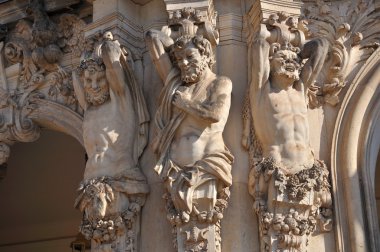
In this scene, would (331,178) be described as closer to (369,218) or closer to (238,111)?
(369,218)

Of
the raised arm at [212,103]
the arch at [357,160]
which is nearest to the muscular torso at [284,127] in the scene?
the raised arm at [212,103]

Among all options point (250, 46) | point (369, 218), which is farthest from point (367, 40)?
point (369, 218)

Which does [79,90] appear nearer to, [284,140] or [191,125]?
[191,125]

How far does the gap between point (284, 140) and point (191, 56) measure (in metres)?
1.18

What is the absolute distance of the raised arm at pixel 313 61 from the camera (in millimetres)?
6875

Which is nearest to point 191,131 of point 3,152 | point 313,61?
point 313,61

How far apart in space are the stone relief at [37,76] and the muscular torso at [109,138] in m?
1.14

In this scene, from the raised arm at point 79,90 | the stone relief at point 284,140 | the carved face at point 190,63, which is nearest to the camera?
the stone relief at point 284,140

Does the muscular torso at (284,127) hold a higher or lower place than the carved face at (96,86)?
lower

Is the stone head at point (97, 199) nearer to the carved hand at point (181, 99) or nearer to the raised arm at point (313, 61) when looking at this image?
the carved hand at point (181, 99)

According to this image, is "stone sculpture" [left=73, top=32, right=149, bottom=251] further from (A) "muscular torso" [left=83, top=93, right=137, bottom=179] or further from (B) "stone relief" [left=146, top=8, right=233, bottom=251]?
(B) "stone relief" [left=146, top=8, right=233, bottom=251]

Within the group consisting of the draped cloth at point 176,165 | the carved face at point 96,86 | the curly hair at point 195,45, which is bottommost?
the draped cloth at point 176,165

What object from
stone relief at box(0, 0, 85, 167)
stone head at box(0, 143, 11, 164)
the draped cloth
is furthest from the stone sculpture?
stone head at box(0, 143, 11, 164)

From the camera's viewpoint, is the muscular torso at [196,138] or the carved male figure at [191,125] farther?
the muscular torso at [196,138]
